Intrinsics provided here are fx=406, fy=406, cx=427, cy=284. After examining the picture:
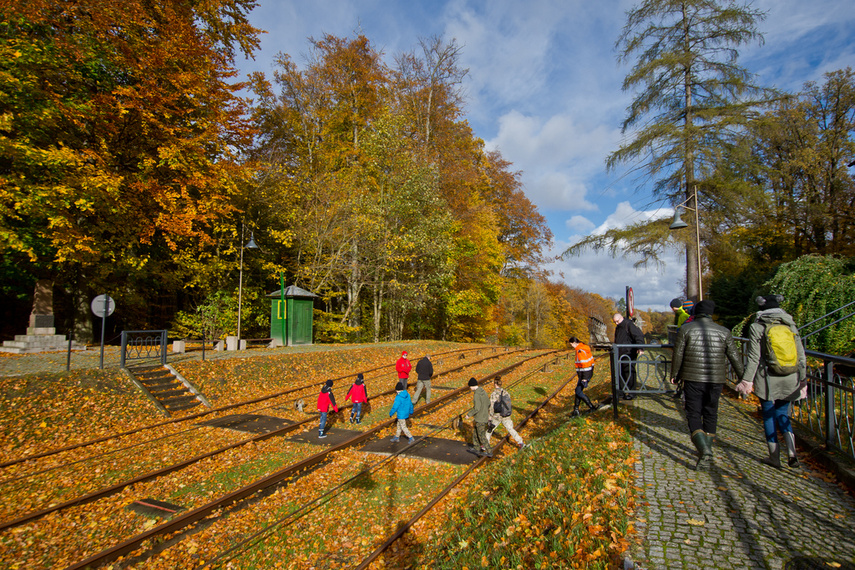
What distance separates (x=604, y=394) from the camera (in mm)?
10844

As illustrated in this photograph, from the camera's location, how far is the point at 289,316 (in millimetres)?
20031

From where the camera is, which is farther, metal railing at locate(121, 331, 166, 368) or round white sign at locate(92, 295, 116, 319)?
metal railing at locate(121, 331, 166, 368)

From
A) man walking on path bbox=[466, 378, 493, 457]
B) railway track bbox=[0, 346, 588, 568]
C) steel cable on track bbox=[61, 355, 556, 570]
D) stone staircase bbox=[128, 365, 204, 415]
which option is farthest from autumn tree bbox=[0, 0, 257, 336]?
man walking on path bbox=[466, 378, 493, 457]

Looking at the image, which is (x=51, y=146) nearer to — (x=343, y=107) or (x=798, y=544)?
(x=343, y=107)

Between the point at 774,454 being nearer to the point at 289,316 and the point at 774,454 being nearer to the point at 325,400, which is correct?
the point at 325,400

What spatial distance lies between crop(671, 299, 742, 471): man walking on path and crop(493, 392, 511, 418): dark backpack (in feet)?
10.8

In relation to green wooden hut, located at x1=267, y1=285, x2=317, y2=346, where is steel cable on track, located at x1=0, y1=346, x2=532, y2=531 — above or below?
below

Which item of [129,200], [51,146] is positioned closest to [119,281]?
[129,200]

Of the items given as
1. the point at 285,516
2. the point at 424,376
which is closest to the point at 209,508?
the point at 285,516

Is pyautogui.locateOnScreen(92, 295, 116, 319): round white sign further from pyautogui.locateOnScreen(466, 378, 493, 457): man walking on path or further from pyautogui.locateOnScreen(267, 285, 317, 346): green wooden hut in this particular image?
pyautogui.locateOnScreen(466, 378, 493, 457): man walking on path

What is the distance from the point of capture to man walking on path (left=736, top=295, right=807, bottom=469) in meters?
4.72

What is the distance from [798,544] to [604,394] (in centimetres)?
766

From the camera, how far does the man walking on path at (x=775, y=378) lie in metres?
4.72

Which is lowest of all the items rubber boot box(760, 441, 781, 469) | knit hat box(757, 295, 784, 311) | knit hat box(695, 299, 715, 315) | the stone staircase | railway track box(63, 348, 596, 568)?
railway track box(63, 348, 596, 568)
